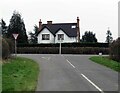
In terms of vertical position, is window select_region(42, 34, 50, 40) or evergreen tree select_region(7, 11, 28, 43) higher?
evergreen tree select_region(7, 11, 28, 43)

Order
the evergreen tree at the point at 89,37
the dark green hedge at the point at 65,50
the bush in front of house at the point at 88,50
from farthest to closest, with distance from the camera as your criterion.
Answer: the evergreen tree at the point at 89,37
the dark green hedge at the point at 65,50
the bush in front of house at the point at 88,50

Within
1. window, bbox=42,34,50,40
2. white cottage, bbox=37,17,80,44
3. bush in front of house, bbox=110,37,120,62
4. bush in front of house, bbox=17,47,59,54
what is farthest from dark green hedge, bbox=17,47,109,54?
window, bbox=42,34,50,40

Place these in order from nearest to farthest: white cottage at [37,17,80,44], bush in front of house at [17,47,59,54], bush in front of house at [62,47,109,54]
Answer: bush in front of house at [62,47,109,54] → bush in front of house at [17,47,59,54] → white cottage at [37,17,80,44]

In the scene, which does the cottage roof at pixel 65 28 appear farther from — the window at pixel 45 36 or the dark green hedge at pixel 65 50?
the dark green hedge at pixel 65 50

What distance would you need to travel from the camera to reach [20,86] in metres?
16.3

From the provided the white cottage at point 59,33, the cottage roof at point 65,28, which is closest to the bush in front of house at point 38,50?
the white cottage at point 59,33

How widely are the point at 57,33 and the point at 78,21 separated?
7432mm

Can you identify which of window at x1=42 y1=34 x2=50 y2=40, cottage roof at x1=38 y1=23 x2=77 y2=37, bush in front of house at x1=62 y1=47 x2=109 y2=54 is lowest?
bush in front of house at x1=62 y1=47 x2=109 y2=54

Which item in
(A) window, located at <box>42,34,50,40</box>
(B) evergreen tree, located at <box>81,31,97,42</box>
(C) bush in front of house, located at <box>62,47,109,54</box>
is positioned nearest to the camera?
(C) bush in front of house, located at <box>62,47,109,54</box>

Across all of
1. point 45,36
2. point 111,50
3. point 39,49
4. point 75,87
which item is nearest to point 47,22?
point 45,36

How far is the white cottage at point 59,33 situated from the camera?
94000 mm

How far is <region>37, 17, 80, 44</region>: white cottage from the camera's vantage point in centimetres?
9400

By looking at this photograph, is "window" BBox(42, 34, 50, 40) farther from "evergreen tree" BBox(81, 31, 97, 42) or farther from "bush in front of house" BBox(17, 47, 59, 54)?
"evergreen tree" BBox(81, 31, 97, 42)

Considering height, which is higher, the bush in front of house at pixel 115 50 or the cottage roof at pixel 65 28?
the cottage roof at pixel 65 28
